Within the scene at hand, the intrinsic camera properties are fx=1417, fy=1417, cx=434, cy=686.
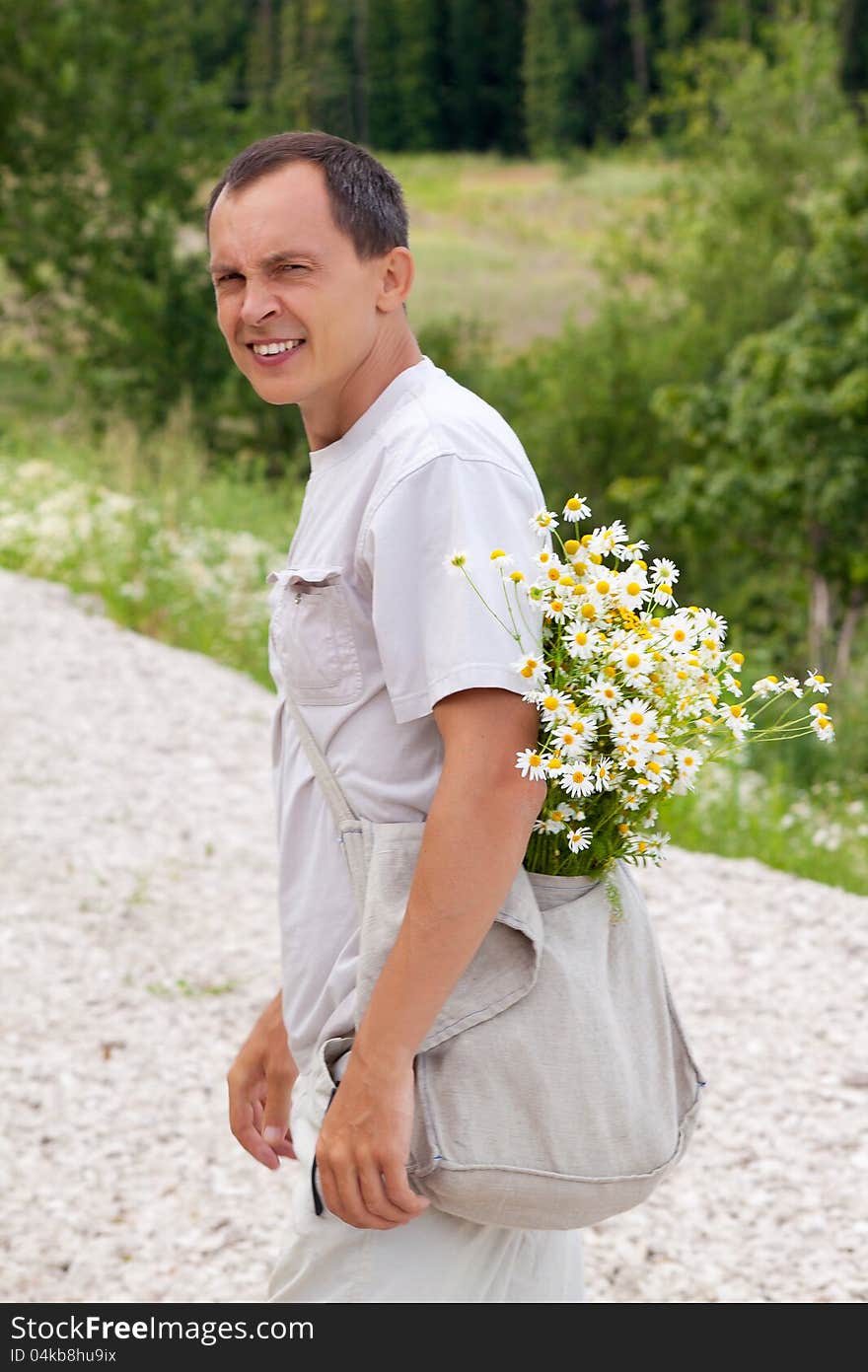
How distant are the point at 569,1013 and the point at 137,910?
3975 mm

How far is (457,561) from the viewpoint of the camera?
1412 millimetres

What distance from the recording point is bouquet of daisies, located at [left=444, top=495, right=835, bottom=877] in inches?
57.7

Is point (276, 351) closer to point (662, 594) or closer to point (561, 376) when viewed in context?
point (662, 594)

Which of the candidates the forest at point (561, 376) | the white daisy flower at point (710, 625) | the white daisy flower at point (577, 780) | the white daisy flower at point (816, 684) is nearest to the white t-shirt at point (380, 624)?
the white daisy flower at point (577, 780)

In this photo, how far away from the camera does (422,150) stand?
202 ft

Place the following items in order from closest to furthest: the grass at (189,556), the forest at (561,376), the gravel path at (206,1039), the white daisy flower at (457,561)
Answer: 1. the white daisy flower at (457,561)
2. the gravel path at (206,1039)
3. the grass at (189,556)
4. the forest at (561,376)

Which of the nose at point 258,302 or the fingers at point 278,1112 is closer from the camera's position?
the nose at point 258,302

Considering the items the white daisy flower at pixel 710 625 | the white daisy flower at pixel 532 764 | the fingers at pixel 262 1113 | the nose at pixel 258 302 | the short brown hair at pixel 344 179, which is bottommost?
the fingers at pixel 262 1113

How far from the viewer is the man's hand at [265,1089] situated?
6.52ft

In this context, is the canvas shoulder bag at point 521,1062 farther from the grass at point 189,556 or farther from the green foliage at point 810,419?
the green foliage at point 810,419

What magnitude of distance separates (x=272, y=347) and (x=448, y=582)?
1.22ft

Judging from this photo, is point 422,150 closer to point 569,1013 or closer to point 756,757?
point 756,757

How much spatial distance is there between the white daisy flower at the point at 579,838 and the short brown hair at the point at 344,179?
26.7 inches

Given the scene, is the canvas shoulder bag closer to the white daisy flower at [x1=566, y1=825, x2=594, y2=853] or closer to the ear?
the white daisy flower at [x1=566, y1=825, x2=594, y2=853]
